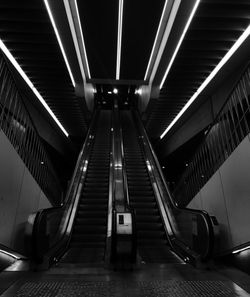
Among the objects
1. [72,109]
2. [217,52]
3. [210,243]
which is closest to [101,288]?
[210,243]

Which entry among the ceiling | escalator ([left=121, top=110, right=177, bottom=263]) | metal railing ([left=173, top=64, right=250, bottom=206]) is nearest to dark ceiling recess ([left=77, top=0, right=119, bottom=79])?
the ceiling

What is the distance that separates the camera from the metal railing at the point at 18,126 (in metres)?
3.98

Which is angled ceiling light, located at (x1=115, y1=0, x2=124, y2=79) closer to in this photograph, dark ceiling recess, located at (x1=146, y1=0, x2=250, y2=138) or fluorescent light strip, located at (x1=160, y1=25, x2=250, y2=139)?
dark ceiling recess, located at (x1=146, y1=0, x2=250, y2=138)

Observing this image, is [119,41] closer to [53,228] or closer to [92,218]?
[92,218]

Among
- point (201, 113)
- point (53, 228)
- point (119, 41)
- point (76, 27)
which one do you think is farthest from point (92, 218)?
point (201, 113)

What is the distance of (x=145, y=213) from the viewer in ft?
17.7

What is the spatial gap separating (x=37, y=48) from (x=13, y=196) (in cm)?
451

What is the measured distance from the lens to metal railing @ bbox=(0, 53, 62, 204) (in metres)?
3.98

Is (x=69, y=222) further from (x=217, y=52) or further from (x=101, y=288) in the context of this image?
(x=217, y=52)

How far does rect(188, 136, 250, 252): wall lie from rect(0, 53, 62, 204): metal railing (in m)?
3.69

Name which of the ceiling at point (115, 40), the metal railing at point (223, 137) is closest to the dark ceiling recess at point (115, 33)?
the ceiling at point (115, 40)

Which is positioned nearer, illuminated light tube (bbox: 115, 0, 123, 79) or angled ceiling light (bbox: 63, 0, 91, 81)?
angled ceiling light (bbox: 63, 0, 91, 81)

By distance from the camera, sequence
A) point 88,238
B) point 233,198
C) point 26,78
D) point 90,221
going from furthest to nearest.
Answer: point 26,78
point 90,221
point 88,238
point 233,198

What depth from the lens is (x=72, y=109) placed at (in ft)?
38.8
